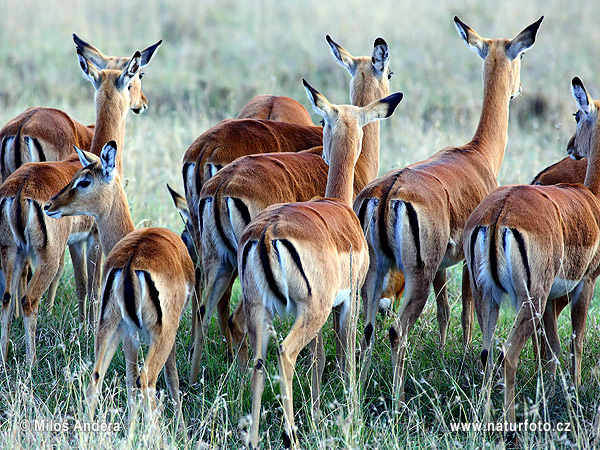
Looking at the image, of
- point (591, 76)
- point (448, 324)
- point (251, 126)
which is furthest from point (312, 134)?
point (591, 76)

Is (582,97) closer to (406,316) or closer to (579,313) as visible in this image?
(579,313)

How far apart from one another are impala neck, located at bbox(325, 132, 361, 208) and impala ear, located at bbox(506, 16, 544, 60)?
174cm

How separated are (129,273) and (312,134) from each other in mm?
2571

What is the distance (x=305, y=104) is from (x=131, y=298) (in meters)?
9.23

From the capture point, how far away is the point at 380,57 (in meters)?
5.75

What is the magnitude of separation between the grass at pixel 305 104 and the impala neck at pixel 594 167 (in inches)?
41.0

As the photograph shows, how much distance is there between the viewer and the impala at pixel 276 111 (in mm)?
6730

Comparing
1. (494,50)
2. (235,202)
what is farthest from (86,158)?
(494,50)

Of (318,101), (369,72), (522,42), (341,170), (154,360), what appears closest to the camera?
(154,360)

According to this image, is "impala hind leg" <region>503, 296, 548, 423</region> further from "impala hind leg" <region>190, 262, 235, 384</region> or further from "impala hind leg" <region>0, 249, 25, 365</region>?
"impala hind leg" <region>0, 249, 25, 365</region>

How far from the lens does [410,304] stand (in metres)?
4.42

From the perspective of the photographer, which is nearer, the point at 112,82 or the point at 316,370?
the point at 316,370

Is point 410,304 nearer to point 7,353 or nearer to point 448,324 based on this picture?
point 448,324

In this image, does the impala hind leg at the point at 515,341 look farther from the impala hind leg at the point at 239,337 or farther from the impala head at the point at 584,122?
the impala hind leg at the point at 239,337
